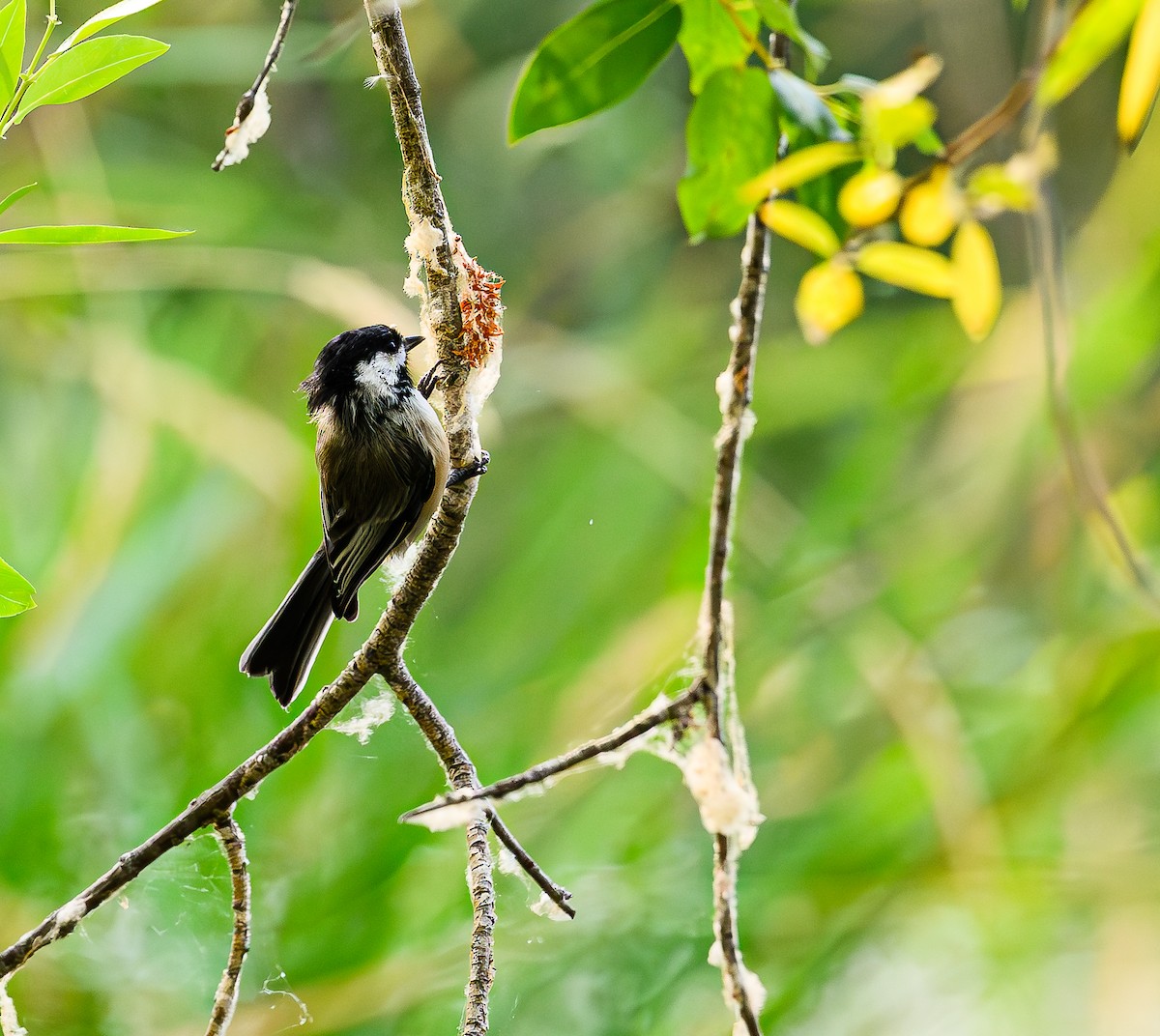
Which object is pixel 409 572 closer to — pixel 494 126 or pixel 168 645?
pixel 168 645

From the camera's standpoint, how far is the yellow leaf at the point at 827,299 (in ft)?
1.11

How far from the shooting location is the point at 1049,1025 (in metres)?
1.40

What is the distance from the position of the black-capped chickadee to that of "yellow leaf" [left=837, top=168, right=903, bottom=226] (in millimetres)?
554

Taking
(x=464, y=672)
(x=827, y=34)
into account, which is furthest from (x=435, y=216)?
(x=827, y=34)

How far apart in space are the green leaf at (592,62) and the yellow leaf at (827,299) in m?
0.12

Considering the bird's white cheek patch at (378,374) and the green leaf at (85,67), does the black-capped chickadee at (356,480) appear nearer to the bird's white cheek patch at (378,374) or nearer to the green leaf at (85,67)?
the bird's white cheek patch at (378,374)

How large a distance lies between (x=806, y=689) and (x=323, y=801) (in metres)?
0.71

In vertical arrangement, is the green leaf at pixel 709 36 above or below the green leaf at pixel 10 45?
below

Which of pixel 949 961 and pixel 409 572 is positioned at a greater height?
pixel 409 572

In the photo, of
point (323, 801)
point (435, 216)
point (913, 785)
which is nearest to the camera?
point (435, 216)

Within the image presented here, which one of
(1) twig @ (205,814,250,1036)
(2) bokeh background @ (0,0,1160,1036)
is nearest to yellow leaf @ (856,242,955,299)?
(1) twig @ (205,814,250,1036)

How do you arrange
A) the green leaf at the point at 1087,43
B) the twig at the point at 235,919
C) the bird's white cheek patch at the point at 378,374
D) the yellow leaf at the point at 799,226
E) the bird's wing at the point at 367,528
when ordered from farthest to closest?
the bird's white cheek patch at the point at 378,374, the bird's wing at the point at 367,528, the twig at the point at 235,919, the yellow leaf at the point at 799,226, the green leaf at the point at 1087,43

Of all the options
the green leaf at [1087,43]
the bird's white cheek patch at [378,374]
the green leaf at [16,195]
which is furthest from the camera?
the bird's white cheek patch at [378,374]

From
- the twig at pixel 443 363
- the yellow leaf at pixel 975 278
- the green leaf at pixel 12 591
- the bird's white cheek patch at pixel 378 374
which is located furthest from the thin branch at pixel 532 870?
the bird's white cheek patch at pixel 378 374
